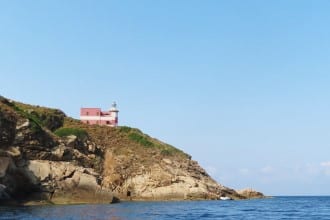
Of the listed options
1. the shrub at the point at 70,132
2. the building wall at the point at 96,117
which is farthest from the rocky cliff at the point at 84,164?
the building wall at the point at 96,117

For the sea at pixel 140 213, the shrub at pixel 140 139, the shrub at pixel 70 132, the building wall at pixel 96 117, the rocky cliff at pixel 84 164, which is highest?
the building wall at pixel 96 117

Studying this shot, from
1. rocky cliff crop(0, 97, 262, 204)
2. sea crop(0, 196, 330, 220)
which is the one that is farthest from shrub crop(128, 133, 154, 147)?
sea crop(0, 196, 330, 220)

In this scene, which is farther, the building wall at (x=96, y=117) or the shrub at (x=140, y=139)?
the building wall at (x=96, y=117)

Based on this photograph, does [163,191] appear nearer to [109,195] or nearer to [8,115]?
[109,195]

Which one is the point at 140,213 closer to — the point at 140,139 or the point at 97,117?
the point at 140,139

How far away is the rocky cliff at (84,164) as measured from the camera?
2505 inches

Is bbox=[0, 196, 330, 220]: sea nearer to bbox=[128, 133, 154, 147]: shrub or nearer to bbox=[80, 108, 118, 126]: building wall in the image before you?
bbox=[128, 133, 154, 147]: shrub

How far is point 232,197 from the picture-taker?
105812mm

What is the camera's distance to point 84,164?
82.2 m

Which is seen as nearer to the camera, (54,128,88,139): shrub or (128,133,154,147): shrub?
(54,128,88,139): shrub

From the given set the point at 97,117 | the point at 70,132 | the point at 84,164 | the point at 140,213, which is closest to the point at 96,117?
the point at 97,117

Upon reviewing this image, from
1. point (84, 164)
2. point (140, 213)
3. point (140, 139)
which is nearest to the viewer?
point (140, 213)

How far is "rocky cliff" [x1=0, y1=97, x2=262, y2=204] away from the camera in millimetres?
63625

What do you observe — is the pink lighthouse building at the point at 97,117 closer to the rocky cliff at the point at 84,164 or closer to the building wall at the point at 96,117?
the building wall at the point at 96,117
